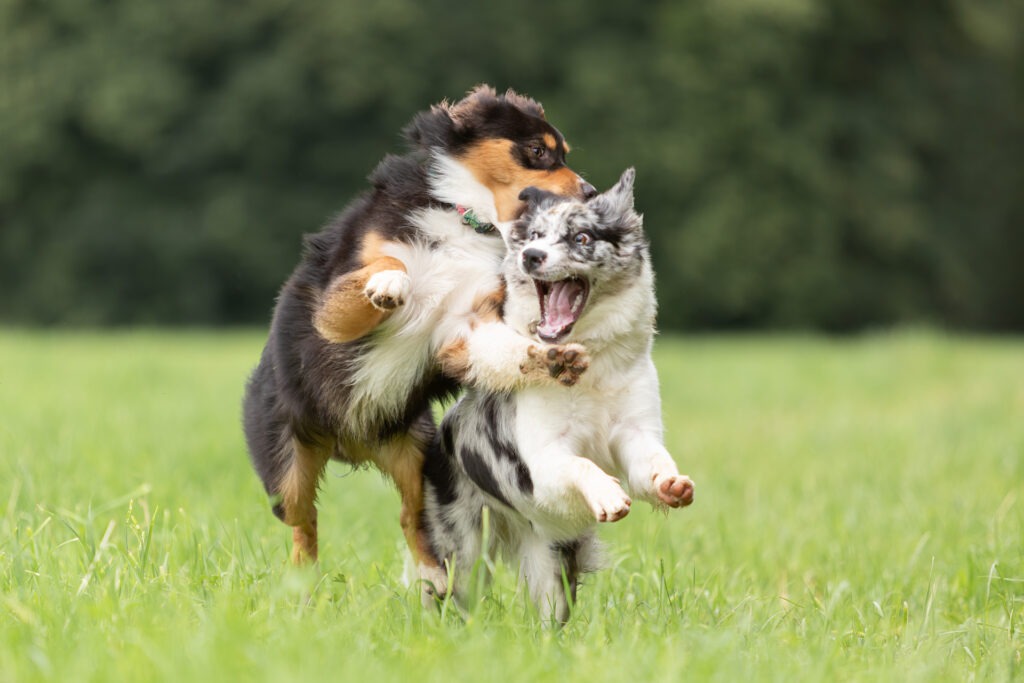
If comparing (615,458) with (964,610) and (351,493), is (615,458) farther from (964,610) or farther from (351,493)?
(351,493)

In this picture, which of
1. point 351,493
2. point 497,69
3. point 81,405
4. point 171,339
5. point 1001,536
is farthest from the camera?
point 497,69

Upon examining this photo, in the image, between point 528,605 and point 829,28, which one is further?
point 829,28

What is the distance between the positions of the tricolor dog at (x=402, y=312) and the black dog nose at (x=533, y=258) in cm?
22

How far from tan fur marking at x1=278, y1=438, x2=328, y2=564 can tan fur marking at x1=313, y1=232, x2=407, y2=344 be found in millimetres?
457

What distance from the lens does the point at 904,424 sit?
927 centimetres

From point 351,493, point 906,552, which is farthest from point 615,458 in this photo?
point 351,493

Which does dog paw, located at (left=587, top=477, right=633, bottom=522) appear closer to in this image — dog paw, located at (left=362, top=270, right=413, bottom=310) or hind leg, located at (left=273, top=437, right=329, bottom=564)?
dog paw, located at (left=362, top=270, right=413, bottom=310)

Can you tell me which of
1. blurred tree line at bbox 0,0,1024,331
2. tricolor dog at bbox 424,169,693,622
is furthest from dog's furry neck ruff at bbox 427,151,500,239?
blurred tree line at bbox 0,0,1024,331

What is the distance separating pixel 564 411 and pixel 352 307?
0.72m

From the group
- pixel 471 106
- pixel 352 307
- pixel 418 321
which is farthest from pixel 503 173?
pixel 352 307

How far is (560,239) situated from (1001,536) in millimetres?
2507

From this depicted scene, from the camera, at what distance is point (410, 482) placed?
3785mm

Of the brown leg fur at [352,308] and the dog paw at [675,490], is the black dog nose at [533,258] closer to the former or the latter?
the brown leg fur at [352,308]

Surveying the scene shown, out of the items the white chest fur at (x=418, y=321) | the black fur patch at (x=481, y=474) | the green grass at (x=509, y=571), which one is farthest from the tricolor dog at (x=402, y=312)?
the green grass at (x=509, y=571)
